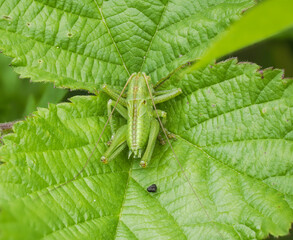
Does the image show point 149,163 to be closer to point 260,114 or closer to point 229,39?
point 260,114

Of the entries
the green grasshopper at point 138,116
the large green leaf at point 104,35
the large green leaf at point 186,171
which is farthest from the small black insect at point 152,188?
the large green leaf at point 104,35

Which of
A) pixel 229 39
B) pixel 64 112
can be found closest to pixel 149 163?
pixel 64 112

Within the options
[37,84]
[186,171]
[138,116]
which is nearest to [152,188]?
[186,171]

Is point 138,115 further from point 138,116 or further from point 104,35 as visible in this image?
point 104,35

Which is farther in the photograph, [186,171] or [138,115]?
[138,115]

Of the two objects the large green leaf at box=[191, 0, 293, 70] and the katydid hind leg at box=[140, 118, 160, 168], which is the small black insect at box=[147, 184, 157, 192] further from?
the large green leaf at box=[191, 0, 293, 70]

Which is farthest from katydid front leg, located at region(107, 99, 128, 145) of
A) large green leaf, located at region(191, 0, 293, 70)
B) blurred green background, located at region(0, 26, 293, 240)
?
large green leaf, located at region(191, 0, 293, 70)
